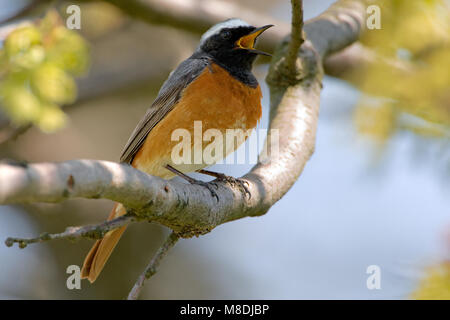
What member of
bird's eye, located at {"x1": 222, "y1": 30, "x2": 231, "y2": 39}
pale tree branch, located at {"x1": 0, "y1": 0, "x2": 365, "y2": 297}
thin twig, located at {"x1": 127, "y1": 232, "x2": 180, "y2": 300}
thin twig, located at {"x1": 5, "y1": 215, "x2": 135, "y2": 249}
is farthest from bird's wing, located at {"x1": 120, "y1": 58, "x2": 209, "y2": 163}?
thin twig, located at {"x1": 5, "y1": 215, "x2": 135, "y2": 249}

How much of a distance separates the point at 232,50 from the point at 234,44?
0.07 metres

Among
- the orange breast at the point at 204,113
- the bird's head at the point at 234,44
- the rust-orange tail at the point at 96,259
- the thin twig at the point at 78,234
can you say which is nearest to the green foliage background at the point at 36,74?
the orange breast at the point at 204,113

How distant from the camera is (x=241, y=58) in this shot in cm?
511

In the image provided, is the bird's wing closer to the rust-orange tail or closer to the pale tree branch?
the pale tree branch

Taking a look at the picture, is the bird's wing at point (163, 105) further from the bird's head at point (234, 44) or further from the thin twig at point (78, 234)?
the thin twig at point (78, 234)

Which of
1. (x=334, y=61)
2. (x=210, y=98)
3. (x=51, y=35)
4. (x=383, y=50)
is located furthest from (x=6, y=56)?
(x=334, y=61)

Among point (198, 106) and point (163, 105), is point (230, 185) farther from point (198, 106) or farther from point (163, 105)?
point (163, 105)

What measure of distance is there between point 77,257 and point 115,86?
8.31ft

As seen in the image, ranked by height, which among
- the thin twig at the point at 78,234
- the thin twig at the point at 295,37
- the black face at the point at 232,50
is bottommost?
the thin twig at the point at 78,234

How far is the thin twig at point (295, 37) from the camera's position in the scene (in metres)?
3.90

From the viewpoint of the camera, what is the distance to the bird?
4465mm

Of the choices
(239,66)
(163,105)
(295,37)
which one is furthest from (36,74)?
(239,66)
